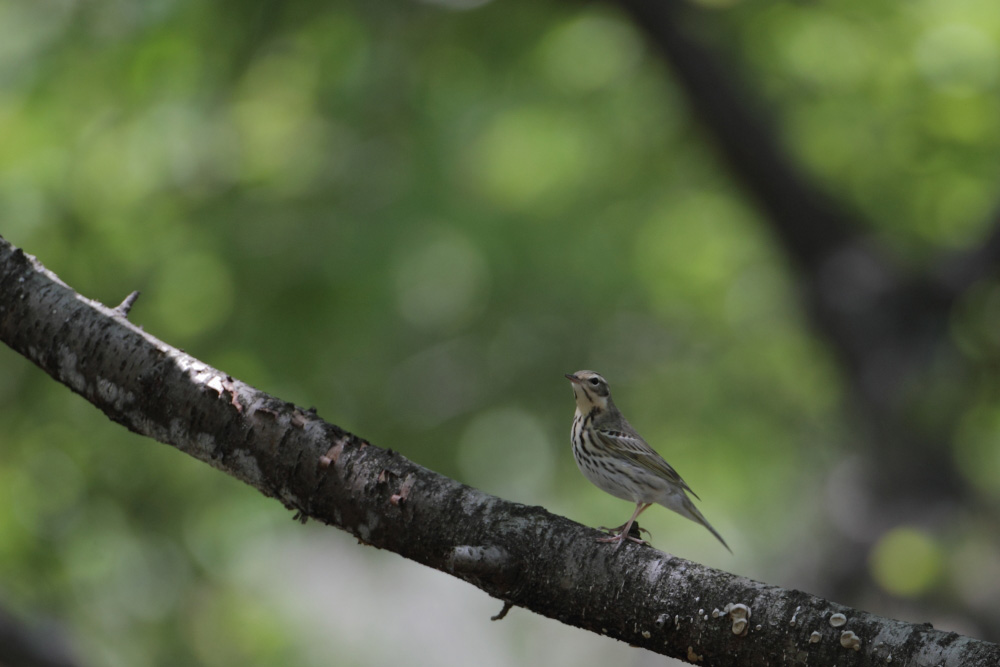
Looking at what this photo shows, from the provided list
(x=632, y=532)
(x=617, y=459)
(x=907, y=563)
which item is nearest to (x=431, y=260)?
(x=617, y=459)

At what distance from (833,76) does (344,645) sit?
7523 mm

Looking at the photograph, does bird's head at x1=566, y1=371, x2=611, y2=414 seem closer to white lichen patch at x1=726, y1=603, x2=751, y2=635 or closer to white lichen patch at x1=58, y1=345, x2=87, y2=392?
white lichen patch at x1=726, y1=603, x2=751, y2=635

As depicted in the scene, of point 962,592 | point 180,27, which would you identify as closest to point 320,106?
point 180,27

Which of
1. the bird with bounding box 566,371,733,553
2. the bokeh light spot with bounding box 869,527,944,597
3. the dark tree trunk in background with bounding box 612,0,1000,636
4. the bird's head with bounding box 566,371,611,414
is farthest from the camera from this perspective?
the dark tree trunk in background with bounding box 612,0,1000,636

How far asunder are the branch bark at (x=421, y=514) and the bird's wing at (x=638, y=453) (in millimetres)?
1562

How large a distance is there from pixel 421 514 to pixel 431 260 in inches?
234

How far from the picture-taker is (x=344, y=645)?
28.5ft

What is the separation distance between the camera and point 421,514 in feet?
9.39

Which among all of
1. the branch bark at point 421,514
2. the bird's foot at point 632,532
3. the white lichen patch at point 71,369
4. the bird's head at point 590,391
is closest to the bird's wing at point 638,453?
the bird's head at point 590,391

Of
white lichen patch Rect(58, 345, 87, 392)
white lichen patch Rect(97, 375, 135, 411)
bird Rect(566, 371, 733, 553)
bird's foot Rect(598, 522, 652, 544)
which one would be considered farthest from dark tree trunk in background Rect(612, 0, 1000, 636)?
white lichen patch Rect(58, 345, 87, 392)

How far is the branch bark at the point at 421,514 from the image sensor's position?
252 centimetres

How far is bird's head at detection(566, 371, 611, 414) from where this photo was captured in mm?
4602

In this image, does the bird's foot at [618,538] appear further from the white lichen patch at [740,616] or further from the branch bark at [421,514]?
the white lichen patch at [740,616]

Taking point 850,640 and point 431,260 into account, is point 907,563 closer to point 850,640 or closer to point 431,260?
point 431,260
